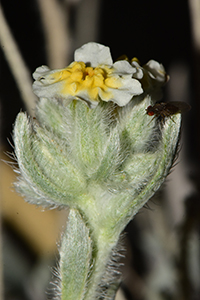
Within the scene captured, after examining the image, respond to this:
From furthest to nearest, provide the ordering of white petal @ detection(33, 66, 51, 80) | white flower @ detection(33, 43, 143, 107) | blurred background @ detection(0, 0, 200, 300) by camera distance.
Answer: blurred background @ detection(0, 0, 200, 300)
white petal @ detection(33, 66, 51, 80)
white flower @ detection(33, 43, 143, 107)

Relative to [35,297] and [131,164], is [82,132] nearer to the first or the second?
[131,164]

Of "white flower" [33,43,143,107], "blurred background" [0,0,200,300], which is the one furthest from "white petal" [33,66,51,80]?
"blurred background" [0,0,200,300]

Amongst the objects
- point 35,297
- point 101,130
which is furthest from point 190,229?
point 101,130

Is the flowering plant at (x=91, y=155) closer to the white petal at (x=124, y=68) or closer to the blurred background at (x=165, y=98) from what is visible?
the white petal at (x=124, y=68)

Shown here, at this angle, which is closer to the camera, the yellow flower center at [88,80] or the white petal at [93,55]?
the yellow flower center at [88,80]

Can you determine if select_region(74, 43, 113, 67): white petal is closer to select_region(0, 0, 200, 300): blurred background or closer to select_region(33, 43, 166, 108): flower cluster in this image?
select_region(33, 43, 166, 108): flower cluster

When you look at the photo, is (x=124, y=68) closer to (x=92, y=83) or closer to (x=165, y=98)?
(x=92, y=83)

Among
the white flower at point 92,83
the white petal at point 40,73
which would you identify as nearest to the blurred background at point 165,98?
the white petal at point 40,73

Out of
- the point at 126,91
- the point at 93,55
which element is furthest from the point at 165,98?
the point at 126,91
